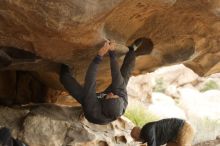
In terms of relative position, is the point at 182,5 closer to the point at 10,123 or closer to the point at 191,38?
the point at 191,38

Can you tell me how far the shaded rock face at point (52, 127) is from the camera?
684cm

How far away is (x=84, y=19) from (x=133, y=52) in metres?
1.82

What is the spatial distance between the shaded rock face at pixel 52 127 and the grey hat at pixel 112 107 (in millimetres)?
1325

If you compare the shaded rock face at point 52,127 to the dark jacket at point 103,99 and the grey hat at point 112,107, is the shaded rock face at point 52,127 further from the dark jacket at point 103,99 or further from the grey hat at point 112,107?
the grey hat at point 112,107

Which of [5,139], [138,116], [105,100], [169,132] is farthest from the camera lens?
[138,116]

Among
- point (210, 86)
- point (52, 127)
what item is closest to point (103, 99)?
point (52, 127)

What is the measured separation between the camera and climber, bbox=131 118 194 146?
711 centimetres

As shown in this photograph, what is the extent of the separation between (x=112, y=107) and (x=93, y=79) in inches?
16.7

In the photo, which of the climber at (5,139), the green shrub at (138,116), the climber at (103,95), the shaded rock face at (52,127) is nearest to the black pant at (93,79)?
the climber at (103,95)

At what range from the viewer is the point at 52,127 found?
7059 mm

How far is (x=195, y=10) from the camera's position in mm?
6125

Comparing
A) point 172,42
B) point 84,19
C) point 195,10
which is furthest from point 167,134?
point 84,19

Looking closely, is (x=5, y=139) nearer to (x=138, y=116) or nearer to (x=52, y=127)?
(x=52, y=127)

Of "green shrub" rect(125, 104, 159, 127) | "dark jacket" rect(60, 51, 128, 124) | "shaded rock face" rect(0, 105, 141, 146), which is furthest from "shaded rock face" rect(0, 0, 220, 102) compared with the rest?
"green shrub" rect(125, 104, 159, 127)
